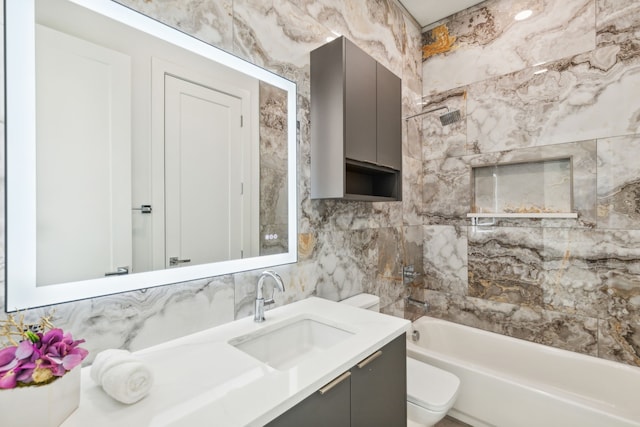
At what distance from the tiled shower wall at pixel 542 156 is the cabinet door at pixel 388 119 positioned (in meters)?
0.91

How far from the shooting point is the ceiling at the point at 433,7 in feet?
7.68

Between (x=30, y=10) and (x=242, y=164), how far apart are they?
2.61 ft

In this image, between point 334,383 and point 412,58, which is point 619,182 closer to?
point 412,58

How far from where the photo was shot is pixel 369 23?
2.06 metres

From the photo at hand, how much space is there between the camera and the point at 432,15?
2.52m

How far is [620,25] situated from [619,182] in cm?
100

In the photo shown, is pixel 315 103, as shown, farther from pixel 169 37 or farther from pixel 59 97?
pixel 59 97

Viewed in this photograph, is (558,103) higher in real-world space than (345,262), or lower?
higher

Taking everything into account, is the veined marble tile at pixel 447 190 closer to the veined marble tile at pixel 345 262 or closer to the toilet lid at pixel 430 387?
the veined marble tile at pixel 345 262

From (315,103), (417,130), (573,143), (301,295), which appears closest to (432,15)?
(417,130)

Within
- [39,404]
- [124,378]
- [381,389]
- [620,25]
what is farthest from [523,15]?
[39,404]

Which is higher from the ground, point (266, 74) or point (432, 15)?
point (432, 15)

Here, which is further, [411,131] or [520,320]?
[411,131]

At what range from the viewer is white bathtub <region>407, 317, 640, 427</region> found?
150 cm
